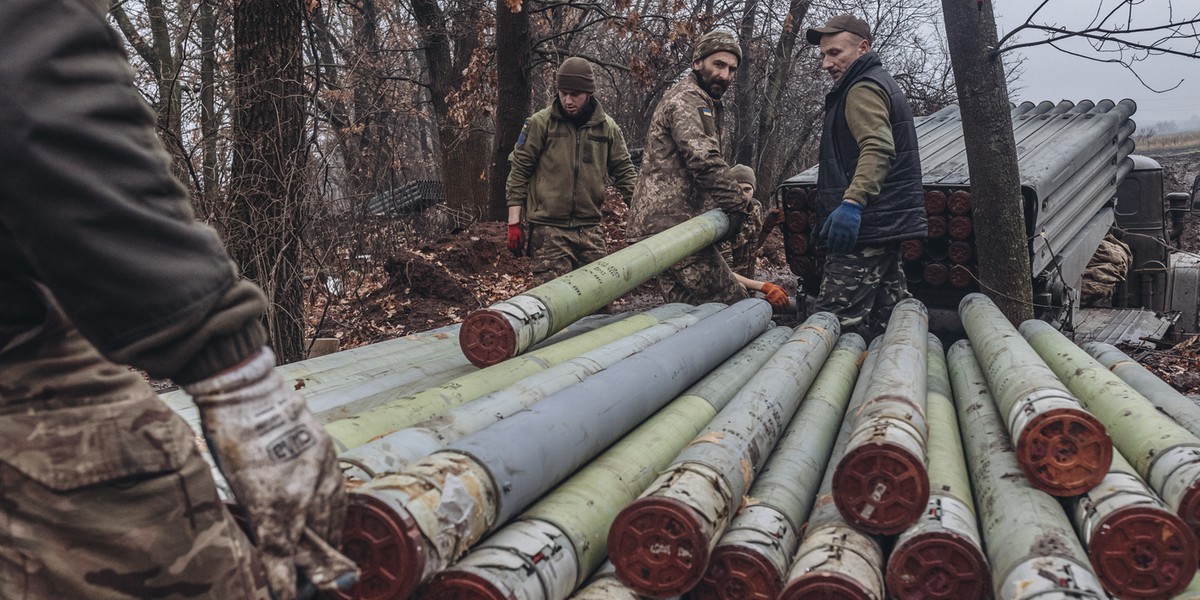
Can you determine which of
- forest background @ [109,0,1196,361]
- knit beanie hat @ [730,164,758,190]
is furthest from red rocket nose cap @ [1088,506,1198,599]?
knit beanie hat @ [730,164,758,190]

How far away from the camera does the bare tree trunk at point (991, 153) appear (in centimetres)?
559

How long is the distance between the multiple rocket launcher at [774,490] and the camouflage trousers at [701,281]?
9.11ft

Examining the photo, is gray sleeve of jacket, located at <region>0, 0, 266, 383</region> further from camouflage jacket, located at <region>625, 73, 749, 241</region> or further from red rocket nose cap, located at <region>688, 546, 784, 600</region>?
camouflage jacket, located at <region>625, 73, 749, 241</region>

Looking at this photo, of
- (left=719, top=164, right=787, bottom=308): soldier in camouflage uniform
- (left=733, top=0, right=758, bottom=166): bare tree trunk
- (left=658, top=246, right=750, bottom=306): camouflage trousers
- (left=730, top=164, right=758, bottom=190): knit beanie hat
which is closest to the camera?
(left=658, top=246, right=750, bottom=306): camouflage trousers

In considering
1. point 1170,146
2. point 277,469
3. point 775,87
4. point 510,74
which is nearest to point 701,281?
point 277,469

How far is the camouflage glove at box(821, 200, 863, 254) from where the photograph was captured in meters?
5.31

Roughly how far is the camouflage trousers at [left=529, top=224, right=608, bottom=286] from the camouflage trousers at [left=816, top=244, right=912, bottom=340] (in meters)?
1.89

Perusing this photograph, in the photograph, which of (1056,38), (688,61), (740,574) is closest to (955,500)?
(740,574)

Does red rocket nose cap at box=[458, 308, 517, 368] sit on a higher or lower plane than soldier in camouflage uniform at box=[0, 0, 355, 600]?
lower

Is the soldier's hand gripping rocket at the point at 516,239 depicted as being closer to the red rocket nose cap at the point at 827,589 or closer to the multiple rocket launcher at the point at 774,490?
the multiple rocket launcher at the point at 774,490

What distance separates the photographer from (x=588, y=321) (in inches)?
226

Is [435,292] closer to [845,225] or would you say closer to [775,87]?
[845,225]

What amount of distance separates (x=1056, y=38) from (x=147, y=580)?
5822 millimetres

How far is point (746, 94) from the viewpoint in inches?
602
